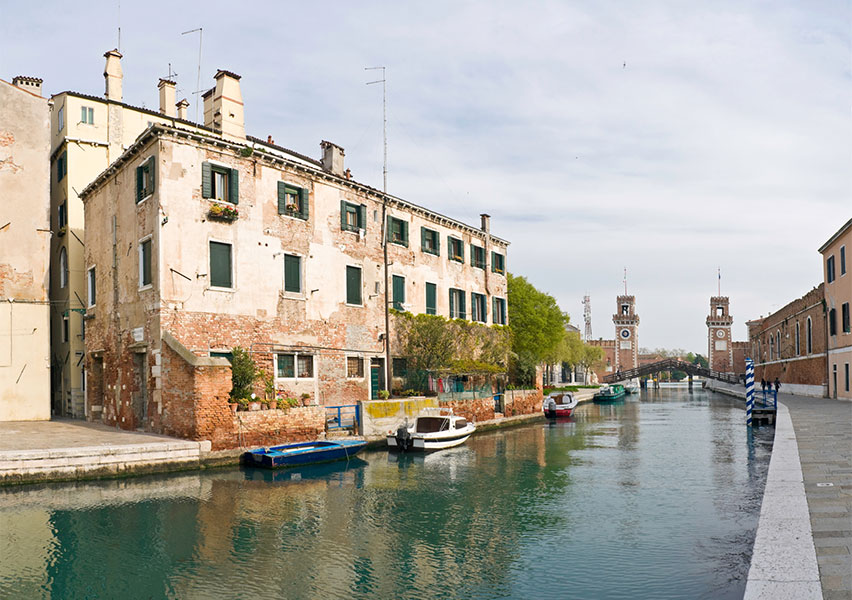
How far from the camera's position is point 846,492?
10234 millimetres

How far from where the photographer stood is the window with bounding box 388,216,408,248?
95.5 ft

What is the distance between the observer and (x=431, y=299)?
1250 inches

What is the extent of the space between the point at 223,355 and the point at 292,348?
281 centimetres

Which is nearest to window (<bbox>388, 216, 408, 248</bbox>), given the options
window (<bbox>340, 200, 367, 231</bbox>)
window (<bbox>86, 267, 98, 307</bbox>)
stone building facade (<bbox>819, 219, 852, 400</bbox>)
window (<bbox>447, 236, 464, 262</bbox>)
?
window (<bbox>340, 200, 367, 231</bbox>)

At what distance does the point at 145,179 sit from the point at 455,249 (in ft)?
53.7

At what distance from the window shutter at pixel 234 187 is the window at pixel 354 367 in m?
7.56

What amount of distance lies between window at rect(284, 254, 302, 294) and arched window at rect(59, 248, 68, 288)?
1102cm

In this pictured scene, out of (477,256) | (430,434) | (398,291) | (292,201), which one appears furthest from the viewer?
(477,256)

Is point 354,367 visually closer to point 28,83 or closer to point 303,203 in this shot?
point 303,203

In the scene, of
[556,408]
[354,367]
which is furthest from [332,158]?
[556,408]

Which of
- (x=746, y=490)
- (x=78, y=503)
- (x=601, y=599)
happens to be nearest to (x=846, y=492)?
(x=601, y=599)

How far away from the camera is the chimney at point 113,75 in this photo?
2880cm

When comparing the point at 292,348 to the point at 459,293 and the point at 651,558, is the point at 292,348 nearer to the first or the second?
the point at 459,293

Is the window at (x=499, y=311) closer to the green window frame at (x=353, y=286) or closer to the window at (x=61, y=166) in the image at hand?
the green window frame at (x=353, y=286)
